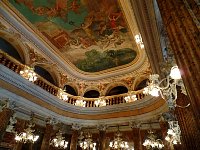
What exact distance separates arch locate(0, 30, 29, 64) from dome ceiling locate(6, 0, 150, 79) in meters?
1.30

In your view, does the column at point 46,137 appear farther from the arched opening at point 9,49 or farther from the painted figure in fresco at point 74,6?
the painted figure in fresco at point 74,6

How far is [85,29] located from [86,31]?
16 cm

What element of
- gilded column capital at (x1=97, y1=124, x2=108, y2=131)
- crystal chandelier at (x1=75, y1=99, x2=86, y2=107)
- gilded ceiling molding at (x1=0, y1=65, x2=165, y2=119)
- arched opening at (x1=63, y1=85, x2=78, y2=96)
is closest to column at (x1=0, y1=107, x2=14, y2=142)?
gilded ceiling molding at (x1=0, y1=65, x2=165, y2=119)

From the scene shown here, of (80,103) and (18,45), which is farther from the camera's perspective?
(80,103)

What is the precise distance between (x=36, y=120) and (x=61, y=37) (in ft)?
19.6

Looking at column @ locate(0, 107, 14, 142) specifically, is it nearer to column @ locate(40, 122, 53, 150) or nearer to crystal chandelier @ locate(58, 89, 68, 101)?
column @ locate(40, 122, 53, 150)

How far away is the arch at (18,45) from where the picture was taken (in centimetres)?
952

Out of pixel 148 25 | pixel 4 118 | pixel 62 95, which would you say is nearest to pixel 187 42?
pixel 148 25

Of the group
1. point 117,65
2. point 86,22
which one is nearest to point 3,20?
point 86,22

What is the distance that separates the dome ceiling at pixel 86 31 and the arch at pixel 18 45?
4.27 feet

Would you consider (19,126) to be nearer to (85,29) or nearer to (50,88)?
(50,88)

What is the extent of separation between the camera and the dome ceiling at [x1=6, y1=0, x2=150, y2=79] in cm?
842

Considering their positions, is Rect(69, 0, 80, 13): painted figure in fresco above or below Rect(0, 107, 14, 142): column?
above

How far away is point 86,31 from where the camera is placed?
32.4 ft
